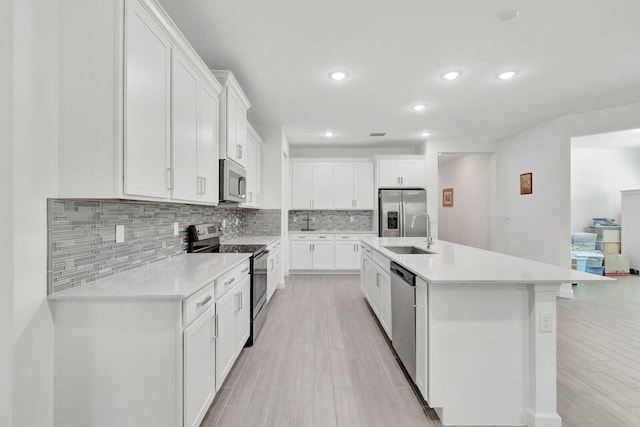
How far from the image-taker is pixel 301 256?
571 cm

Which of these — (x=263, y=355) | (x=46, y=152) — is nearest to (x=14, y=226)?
(x=46, y=152)

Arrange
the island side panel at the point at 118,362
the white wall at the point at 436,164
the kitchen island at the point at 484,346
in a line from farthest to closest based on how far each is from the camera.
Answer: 1. the white wall at the point at 436,164
2. the kitchen island at the point at 484,346
3. the island side panel at the point at 118,362

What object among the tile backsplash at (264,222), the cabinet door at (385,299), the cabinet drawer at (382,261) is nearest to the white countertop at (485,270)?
the cabinet drawer at (382,261)

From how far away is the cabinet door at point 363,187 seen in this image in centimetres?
598

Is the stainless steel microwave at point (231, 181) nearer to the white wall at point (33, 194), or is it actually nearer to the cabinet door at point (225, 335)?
the cabinet door at point (225, 335)

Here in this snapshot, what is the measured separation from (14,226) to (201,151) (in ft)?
4.14

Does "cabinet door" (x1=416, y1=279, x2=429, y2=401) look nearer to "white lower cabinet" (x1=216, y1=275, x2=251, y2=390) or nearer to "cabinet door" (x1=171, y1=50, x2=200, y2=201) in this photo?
"white lower cabinet" (x1=216, y1=275, x2=251, y2=390)

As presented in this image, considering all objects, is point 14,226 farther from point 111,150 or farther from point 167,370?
point 167,370

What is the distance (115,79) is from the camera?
1.35 meters

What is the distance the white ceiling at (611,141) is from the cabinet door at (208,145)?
6.04 meters

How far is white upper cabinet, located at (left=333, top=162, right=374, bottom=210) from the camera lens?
235 inches

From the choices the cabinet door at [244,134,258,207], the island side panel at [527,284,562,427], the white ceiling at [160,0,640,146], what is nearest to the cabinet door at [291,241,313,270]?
the cabinet door at [244,134,258,207]

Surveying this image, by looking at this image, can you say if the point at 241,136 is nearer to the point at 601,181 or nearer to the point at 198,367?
the point at 198,367

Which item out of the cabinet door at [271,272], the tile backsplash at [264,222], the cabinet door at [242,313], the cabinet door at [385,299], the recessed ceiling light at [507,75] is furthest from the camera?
the tile backsplash at [264,222]
